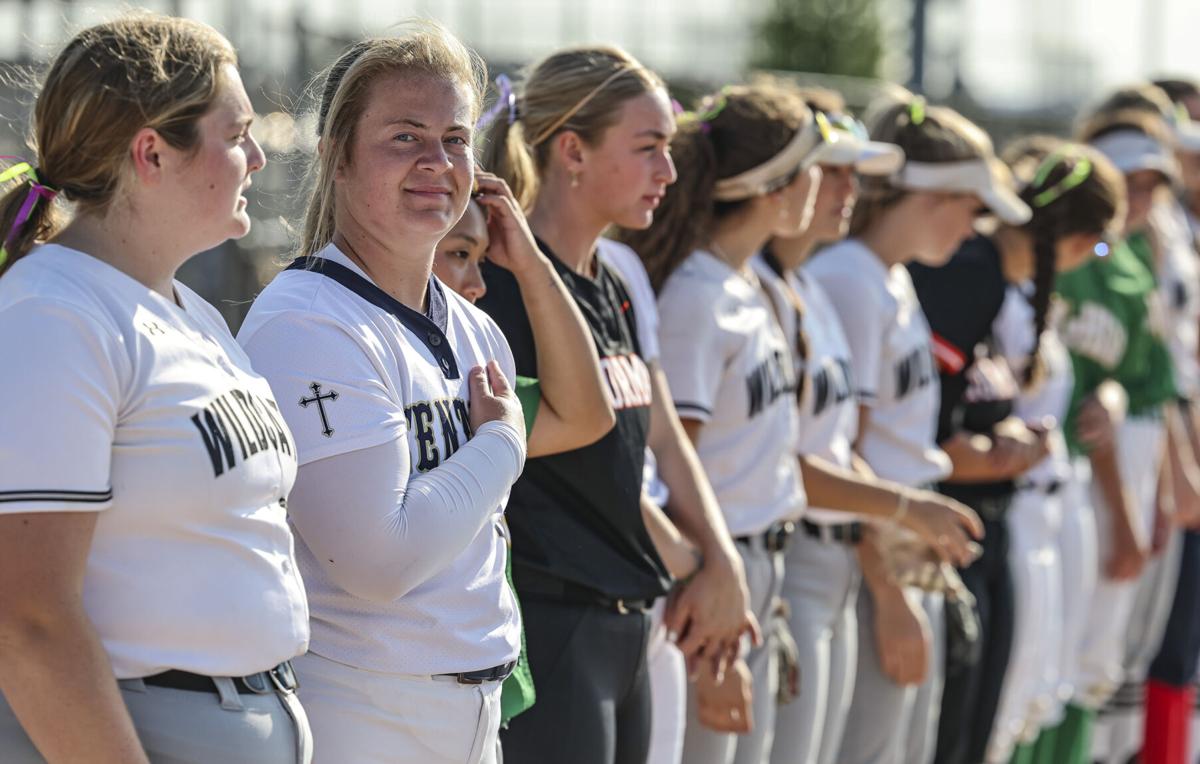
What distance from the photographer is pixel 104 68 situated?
1.97 meters

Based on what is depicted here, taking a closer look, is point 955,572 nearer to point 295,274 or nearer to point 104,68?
point 295,274

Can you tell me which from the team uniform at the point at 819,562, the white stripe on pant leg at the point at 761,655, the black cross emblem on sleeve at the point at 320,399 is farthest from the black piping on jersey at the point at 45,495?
the team uniform at the point at 819,562

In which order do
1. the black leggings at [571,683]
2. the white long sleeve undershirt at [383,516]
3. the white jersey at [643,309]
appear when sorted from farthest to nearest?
the white jersey at [643,309], the black leggings at [571,683], the white long sleeve undershirt at [383,516]

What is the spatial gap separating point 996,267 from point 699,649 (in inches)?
85.4

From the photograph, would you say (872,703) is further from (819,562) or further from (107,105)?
(107,105)

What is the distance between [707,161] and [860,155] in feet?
1.82

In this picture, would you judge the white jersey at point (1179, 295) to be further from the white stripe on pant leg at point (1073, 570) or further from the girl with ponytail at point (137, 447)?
the girl with ponytail at point (137, 447)

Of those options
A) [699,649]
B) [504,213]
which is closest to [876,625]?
[699,649]

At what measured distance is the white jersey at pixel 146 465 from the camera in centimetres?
180

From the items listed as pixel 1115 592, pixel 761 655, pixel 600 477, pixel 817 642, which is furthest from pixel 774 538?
pixel 1115 592

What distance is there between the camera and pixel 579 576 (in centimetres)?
298

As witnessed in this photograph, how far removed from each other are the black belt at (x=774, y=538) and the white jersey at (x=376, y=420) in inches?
59.8

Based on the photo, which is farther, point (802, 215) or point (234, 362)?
point (802, 215)

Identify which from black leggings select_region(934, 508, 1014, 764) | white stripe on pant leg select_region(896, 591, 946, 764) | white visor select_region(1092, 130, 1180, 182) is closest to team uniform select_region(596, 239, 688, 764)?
white stripe on pant leg select_region(896, 591, 946, 764)
